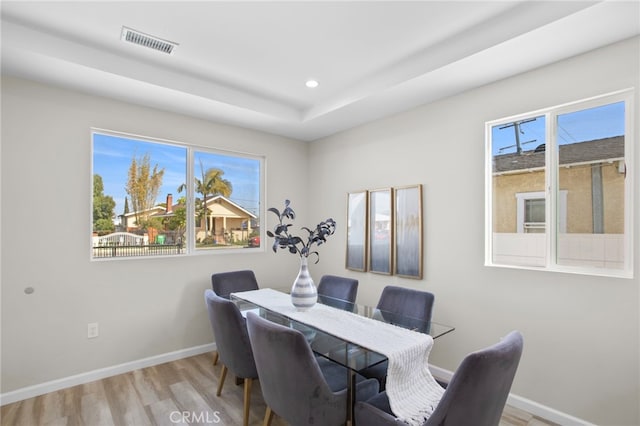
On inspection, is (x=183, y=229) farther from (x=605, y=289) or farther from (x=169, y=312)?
(x=605, y=289)

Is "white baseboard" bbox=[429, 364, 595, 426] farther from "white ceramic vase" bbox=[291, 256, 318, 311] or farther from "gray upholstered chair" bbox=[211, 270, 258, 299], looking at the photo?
"gray upholstered chair" bbox=[211, 270, 258, 299]

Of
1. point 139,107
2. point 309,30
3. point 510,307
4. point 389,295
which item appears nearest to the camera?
point 309,30

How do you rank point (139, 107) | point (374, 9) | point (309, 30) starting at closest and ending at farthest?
point (374, 9) < point (309, 30) < point (139, 107)

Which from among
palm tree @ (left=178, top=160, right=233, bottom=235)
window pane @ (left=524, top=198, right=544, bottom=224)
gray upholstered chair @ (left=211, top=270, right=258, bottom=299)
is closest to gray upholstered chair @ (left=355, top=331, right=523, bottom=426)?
window pane @ (left=524, top=198, right=544, bottom=224)

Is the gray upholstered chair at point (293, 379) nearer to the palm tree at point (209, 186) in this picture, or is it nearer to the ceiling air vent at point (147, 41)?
the ceiling air vent at point (147, 41)

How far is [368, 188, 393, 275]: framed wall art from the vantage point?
3.39m

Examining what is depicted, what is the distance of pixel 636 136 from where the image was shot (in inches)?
79.4

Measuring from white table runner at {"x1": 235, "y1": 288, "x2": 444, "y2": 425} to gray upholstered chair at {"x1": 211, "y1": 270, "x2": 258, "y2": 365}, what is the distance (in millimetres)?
1133

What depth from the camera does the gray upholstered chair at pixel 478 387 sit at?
4.20 feet

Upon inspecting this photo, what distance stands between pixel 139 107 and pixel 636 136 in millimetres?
3898

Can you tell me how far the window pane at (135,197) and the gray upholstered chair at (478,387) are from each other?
2799 millimetres

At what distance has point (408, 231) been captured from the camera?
126 inches

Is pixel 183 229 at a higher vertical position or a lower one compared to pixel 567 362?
higher

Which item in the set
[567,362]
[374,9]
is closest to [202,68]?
[374,9]
